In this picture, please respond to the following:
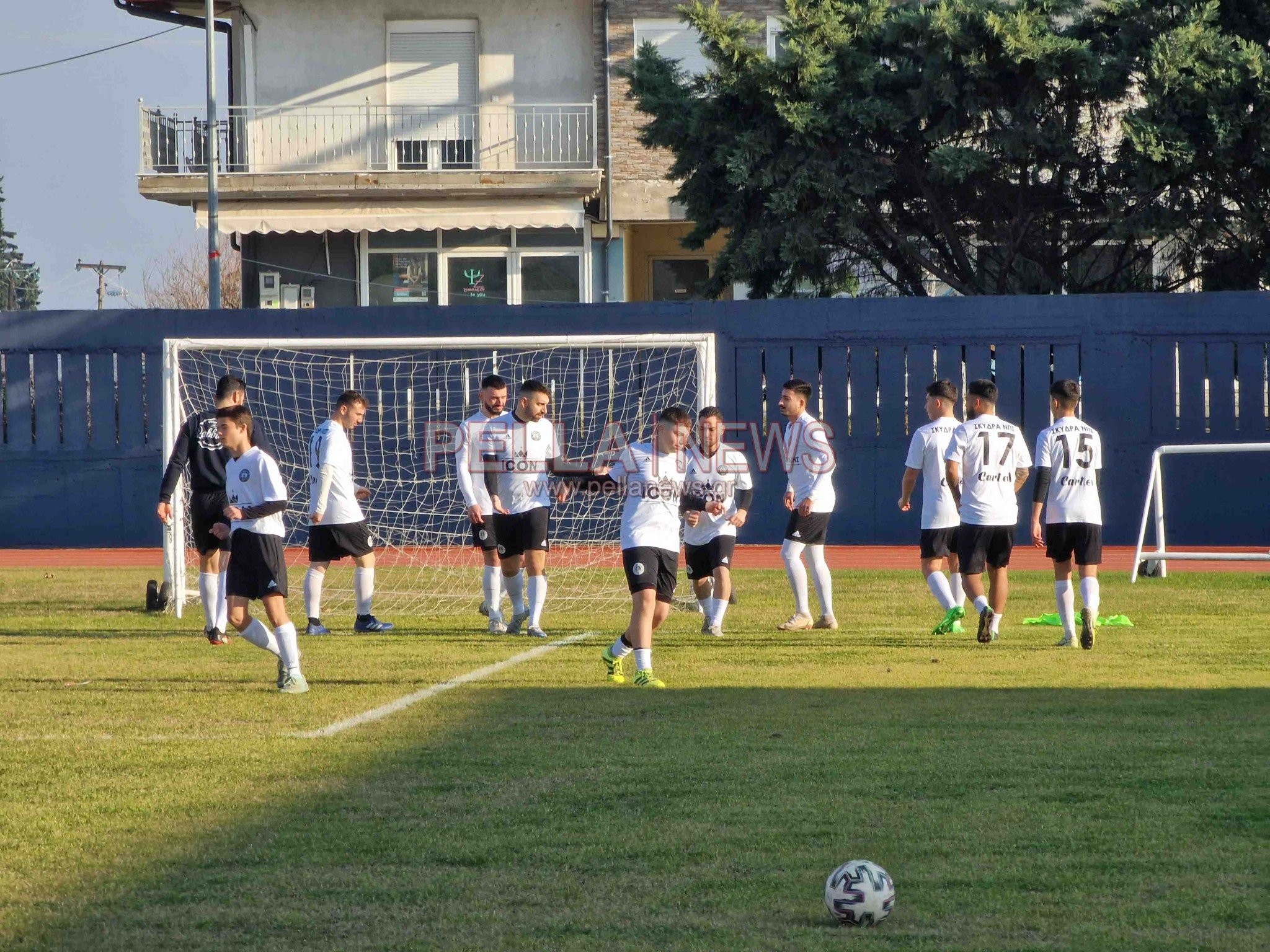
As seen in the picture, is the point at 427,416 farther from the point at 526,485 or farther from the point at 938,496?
the point at 938,496

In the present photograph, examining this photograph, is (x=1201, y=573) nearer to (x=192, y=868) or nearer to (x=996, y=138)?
(x=996, y=138)

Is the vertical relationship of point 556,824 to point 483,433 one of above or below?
below

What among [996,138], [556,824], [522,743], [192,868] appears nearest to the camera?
[192,868]

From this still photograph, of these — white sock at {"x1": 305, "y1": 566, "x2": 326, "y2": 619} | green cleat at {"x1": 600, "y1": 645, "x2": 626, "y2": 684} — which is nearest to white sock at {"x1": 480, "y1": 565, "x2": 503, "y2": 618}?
white sock at {"x1": 305, "y1": 566, "x2": 326, "y2": 619}

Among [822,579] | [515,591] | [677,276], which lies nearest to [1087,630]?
[822,579]

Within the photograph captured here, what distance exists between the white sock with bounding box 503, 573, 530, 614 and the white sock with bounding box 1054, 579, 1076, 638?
4099 millimetres

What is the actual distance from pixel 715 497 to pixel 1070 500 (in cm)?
252

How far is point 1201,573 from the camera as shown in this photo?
16391 mm

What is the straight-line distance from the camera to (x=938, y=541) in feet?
39.0

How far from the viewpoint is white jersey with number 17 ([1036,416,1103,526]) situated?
10.8 meters

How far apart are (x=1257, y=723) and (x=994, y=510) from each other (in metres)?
3.64

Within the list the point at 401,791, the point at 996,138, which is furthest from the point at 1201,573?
the point at 401,791

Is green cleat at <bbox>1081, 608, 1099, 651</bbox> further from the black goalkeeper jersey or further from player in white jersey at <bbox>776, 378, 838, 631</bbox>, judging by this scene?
the black goalkeeper jersey

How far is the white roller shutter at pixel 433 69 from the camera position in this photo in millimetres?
27844
